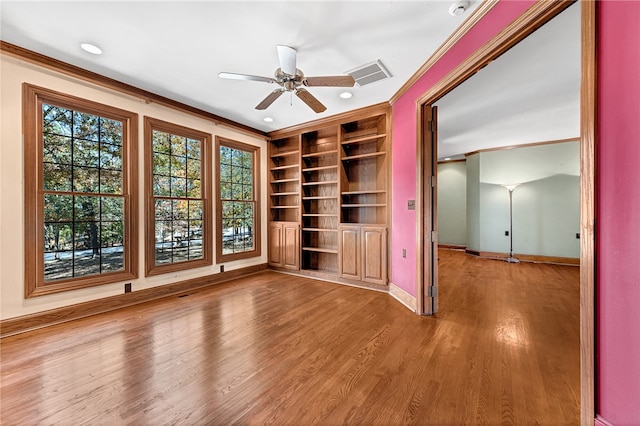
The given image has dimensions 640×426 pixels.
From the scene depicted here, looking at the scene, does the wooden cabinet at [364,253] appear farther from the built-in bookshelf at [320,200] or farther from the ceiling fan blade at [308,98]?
the ceiling fan blade at [308,98]

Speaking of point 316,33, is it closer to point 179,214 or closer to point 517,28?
point 517,28

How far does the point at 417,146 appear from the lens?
301cm

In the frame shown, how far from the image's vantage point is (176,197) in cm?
386

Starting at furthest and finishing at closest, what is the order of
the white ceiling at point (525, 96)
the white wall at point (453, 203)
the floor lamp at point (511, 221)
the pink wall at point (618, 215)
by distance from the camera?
the white wall at point (453, 203) < the floor lamp at point (511, 221) < the white ceiling at point (525, 96) < the pink wall at point (618, 215)

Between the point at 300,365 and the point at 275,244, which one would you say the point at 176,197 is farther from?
the point at 300,365

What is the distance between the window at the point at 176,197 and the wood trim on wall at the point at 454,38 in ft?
10.9

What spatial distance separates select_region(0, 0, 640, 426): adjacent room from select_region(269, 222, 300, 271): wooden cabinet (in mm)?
48

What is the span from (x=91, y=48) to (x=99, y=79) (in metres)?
0.63

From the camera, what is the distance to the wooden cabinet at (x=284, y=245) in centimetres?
496

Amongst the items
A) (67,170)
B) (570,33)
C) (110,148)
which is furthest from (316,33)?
(67,170)

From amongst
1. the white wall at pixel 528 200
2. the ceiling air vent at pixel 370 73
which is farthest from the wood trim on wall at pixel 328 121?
the white wall at pixel 528 200

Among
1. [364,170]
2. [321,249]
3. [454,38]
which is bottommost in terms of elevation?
[321,249]

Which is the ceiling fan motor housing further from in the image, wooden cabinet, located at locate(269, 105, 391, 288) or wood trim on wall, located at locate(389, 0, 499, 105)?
wooden cabinet, located at locate(269, 105, 391, 288)

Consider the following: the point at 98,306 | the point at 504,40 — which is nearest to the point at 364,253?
the point at 504,40
